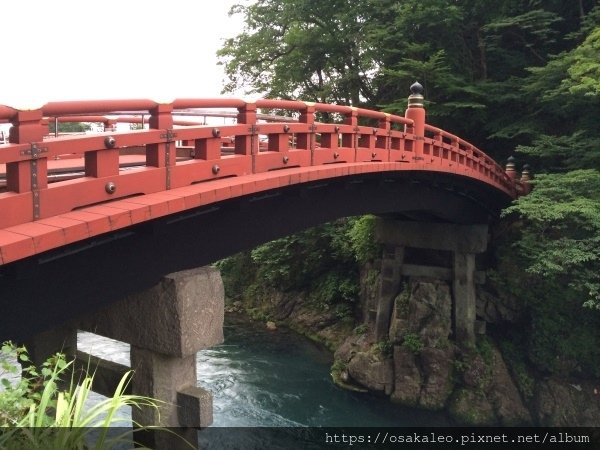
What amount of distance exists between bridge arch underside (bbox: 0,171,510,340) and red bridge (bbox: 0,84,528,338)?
0.04 ft

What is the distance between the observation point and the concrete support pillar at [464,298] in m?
14.2

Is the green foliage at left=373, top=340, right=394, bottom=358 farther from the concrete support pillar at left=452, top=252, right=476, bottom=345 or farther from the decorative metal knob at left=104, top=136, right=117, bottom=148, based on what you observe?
the decorative metal knob at left=104, top=136, right=117, bottom=148

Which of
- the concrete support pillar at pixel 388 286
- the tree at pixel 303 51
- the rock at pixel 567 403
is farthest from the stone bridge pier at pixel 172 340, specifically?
the tree at pixel 303 51

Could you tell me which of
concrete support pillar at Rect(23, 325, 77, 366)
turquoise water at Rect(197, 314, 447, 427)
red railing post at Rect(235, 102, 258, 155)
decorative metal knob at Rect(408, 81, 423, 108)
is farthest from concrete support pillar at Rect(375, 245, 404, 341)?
concrete support pillar at Rect(23, 325, 77, 366)

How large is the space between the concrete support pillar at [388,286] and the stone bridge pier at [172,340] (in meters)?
9.94

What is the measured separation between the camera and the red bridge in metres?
3.67

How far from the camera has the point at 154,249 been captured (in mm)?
5191

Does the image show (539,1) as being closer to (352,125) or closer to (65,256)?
(352,125)

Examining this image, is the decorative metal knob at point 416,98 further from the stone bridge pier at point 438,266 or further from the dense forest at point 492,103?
the stone bridge pier at point 438,266

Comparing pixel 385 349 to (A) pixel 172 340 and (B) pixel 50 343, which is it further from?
(A) pixel 172 340

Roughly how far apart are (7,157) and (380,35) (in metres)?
15.1

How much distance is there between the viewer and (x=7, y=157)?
3463 mm

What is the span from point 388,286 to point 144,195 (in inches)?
447

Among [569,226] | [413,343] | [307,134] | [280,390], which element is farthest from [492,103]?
[307,134]
